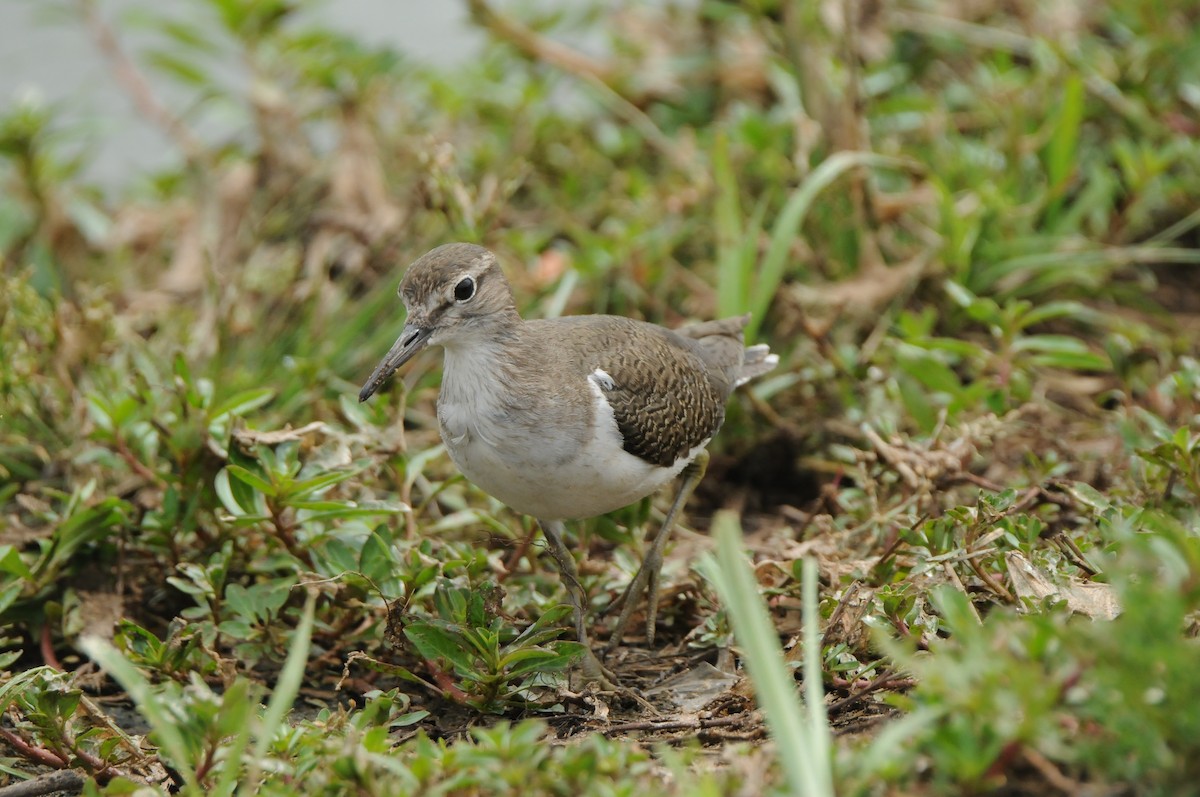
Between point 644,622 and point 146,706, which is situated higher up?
point 146,706

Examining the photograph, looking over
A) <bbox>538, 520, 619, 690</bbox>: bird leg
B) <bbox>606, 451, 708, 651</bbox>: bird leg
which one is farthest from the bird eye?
<bbox>606, 451, 708, 651</bbox>: bird leg

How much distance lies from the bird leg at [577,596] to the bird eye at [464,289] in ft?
2.62

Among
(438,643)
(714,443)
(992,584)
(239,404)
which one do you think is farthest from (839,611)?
(239,404)

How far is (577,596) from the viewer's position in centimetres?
430

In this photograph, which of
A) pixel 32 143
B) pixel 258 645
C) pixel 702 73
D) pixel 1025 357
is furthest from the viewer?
pixel 702 73

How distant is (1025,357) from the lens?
5.49 m

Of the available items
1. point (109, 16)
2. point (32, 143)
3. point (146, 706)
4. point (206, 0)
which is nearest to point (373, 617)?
point (146, 706)

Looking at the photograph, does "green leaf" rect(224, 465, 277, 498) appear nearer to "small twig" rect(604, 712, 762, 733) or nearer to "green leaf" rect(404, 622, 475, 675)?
"green leaf" rect(404, 622, 475, 675)

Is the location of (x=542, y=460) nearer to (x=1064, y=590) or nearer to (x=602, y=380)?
(x=602, y=380)

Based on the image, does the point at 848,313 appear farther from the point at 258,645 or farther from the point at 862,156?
the point at 258,645

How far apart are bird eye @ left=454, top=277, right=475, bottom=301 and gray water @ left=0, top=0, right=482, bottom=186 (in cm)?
359

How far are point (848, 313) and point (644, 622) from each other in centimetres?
210

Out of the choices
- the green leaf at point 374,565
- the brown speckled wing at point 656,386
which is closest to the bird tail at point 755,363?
the brown speckled wing at point 656,386

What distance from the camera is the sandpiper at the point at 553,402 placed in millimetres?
4047
